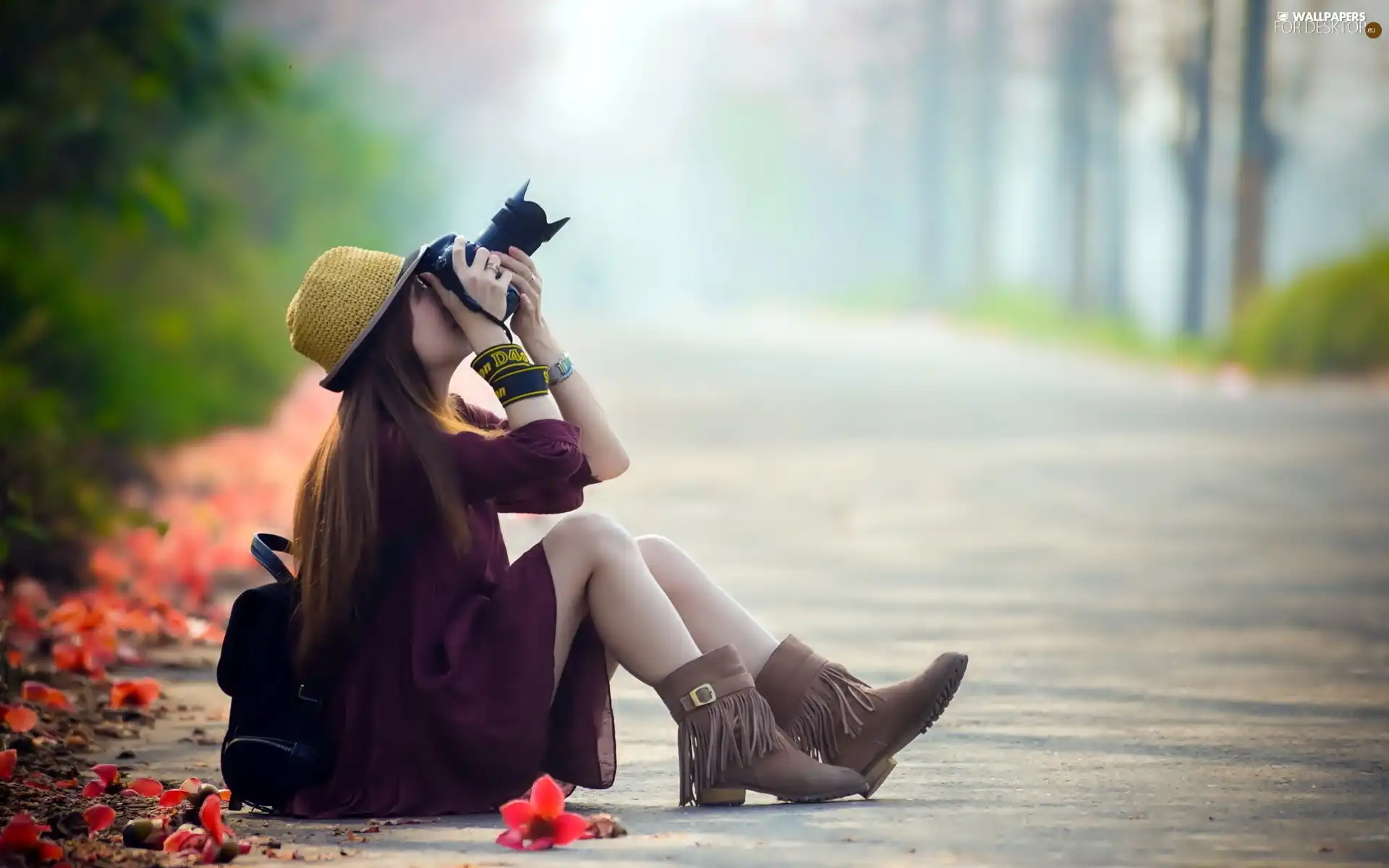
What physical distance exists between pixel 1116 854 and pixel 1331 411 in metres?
13.2

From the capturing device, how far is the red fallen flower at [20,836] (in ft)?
11.7

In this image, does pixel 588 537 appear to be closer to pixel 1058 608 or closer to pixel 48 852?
pixel 48 852

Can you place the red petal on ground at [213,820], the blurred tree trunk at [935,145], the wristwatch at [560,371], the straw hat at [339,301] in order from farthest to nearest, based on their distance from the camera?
the blurred tree trunk at [935,145] < the wristwatch at [560,371] < the straw hat at [339,301] < the red petal on ground at [213,820]

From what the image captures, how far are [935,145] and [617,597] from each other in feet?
157

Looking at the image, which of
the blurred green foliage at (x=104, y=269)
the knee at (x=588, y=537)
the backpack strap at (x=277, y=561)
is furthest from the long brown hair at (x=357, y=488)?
the blurred green foliage at (x=104, y=269)

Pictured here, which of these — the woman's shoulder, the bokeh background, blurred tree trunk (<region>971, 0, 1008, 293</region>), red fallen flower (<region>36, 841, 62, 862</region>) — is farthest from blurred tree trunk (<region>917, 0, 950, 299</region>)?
red fallen flower (<region>36, 841, 62, 862</region>)

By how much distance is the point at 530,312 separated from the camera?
441 centimetres

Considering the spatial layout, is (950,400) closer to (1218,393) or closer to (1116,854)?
(1218,393)

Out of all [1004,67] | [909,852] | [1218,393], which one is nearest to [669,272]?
[1004,67]

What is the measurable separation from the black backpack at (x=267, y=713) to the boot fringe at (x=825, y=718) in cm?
95

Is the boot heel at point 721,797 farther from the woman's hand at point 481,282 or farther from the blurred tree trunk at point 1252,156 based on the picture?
the blurred tree trunk at point 1252,156

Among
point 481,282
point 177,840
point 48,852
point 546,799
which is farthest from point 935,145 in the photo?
point 48,852

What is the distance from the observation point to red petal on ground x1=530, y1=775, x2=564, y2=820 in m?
A: 3.80

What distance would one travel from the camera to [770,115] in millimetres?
84938
